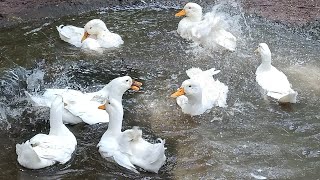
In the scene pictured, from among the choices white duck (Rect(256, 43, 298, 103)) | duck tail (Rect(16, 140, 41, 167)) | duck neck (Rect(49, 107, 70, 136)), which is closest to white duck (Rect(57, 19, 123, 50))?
white duck (Rect(256, 43, 298, 103))

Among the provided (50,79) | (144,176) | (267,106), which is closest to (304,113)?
(267,106)

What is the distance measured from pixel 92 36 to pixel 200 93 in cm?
234

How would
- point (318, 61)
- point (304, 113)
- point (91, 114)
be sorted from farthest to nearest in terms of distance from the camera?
point (318, 61) < point (304, 113) < point (91, 114)

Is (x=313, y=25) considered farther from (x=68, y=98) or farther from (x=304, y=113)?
(x=68, y=98)

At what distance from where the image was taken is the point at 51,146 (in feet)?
17.3

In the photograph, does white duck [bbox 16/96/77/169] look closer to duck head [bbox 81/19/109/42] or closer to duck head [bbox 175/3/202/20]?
duck head [bbox 81/19/109/42]

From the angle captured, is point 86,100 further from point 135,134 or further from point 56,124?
point 135,134

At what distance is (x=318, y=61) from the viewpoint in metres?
7.67

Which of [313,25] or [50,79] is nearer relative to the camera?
[50,79]

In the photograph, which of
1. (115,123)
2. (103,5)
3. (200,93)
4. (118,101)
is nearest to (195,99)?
(200,93)

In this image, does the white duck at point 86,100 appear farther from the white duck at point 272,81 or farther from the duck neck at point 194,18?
the duck neck at point 194,18

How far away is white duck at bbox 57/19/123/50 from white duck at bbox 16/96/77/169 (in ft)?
7.95

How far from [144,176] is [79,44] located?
3286 mm

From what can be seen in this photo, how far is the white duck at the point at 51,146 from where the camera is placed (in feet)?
16.5
